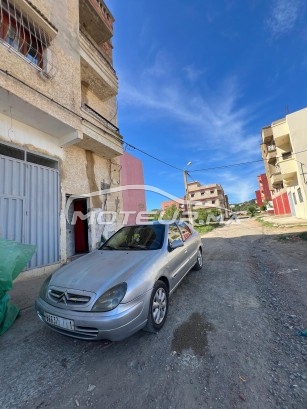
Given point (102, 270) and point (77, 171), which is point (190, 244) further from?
point (77, 171)

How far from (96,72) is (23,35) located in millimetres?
3030

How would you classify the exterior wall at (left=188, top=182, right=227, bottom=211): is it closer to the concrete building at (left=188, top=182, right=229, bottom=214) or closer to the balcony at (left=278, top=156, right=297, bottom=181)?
the concrete building at (left=188, top=182, right=229, bottom=214)

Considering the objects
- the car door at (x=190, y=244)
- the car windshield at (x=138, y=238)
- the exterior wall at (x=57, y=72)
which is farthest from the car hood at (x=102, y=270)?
the exterior wall at (x=57, y=72)

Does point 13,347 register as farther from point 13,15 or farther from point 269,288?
point 13,15

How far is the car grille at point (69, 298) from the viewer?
2344 millimetres

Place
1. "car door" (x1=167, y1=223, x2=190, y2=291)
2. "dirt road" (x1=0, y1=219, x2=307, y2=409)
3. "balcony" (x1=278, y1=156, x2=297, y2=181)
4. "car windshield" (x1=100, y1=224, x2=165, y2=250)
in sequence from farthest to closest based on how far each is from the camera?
1. "balcony" (x1=278, y1=156, x2=297, y2=181)
2. "car windshield" (x1=100, y1=224, x2=165, y2=250)
3. "car door" (x1=167, y1=223, x2=190, y2=291)
4. "dirt road" (x1=0, y1=219, x2=307, y2=409)

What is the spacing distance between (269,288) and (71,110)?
708 centimetres

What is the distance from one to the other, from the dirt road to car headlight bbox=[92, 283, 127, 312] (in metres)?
0.61

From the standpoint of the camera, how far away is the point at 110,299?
2295mm

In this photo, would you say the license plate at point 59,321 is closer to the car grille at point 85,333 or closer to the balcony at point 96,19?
the car grille at point 85,333

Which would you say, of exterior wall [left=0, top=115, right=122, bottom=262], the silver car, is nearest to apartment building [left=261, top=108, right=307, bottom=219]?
exterior wall [left=0, top=115, right=122, bottom=262]

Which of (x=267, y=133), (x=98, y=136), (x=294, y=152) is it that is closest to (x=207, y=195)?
(x=267, y=133)

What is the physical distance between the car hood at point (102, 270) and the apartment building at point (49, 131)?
3376 millimetres

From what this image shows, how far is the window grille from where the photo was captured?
5.22 meters
